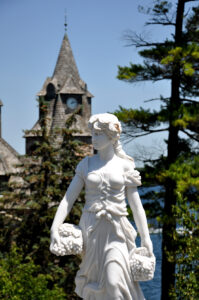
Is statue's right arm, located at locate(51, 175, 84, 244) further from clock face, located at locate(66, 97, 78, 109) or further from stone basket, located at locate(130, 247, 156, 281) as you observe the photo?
clock face, located at locate(66, 97, 78, 109)

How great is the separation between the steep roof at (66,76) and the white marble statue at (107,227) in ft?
112

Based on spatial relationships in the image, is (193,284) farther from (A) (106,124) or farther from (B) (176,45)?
(B) (176,45)

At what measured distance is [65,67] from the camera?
1626 inches

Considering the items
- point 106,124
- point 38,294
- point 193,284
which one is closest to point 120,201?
point 106,124

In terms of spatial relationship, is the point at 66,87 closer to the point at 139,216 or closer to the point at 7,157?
the point at 7,157

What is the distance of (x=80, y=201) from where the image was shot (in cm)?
1780

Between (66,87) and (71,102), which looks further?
(71,102)

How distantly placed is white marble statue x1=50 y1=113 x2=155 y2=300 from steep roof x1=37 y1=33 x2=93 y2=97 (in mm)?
34080

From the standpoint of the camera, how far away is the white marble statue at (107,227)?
5.47m

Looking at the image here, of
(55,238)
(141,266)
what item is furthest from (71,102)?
(141,266)

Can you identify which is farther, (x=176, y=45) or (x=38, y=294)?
(x=176, y=45)

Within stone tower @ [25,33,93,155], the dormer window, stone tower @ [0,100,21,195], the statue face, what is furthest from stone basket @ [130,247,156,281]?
the dormer window

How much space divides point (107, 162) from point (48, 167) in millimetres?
12127

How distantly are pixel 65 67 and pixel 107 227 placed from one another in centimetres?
3655
